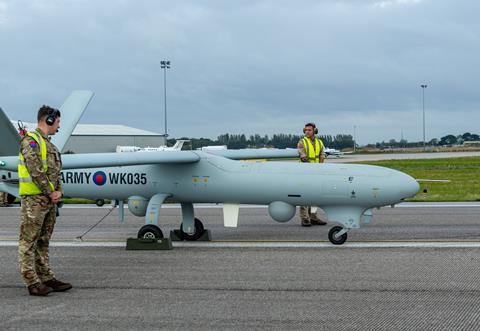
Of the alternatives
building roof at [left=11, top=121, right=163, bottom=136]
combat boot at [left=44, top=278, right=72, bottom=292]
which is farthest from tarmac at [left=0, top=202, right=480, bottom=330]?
building roof at [left=11, top=121, right=163, bottom=136]

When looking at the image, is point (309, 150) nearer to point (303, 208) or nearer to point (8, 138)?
point (303, 208)

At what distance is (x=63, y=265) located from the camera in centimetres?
902

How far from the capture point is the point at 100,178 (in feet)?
36.0

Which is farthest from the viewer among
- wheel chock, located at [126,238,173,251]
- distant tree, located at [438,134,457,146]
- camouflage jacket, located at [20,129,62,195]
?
distant tree, located at [438,134,457,146]

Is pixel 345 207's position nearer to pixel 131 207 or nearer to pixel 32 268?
pixel 131 207

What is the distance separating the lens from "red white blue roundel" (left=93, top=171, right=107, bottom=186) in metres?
11.0

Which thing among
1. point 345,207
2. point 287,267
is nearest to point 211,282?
point 287,267

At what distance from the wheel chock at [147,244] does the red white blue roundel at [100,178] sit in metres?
1.29

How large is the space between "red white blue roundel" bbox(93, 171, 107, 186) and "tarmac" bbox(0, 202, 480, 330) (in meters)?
1.08

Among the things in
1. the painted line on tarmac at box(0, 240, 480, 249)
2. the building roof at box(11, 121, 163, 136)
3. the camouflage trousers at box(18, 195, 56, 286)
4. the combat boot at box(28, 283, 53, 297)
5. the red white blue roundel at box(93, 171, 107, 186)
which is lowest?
the painted line on tarmac at box(0, 240, 480, 249)

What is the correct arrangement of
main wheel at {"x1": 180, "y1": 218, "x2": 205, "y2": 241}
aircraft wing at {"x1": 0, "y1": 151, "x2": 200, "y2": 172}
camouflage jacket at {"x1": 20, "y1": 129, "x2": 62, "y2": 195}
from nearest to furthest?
1. camouflage jacket at {"x1": 20, "y1": 129, "x2": 62, "y2": 195}
2. aircraft wing at {"x1": 0, "y1": 151, "x2": 200, "y2": 172}
3. main wheel at {"x1": 180, "y1": 218, "x2": 205, "y2": 241}

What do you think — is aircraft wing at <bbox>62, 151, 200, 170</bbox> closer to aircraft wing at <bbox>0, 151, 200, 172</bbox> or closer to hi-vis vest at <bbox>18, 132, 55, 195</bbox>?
aircraft wing at <bbox>0, 151, 200, 172</bbox>

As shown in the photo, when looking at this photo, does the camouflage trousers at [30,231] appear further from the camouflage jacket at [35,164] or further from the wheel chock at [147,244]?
the wheel chock at [147,244]

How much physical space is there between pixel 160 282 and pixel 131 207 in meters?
3.33
